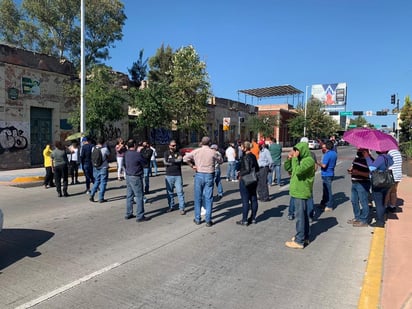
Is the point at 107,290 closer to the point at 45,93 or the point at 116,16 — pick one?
the point at 45,93

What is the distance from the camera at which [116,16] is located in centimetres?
3116

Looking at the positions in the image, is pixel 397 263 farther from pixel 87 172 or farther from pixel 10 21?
pixel 10 21

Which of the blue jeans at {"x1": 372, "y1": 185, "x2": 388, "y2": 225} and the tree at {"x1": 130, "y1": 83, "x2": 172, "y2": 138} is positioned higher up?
the tree at {"x1": 130, "y1": 83, "x2": 172, "y2": 138}

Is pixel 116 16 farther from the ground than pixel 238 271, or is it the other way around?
pixel 116 16

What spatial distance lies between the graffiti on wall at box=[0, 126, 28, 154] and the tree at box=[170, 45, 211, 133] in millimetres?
11597

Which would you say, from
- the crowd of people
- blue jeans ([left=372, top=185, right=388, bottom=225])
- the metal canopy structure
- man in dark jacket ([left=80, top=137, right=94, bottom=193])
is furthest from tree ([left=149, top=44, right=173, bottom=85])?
blue jeans ([left=372, top=185, right=388, bottom=225])

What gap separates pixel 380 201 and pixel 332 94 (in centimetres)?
8421

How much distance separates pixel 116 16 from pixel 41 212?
90.0 ft

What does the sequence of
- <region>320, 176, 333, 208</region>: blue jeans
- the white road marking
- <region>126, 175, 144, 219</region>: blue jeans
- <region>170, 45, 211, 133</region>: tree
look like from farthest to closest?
<region>170, 45, 211, 133</region>: tree, <region>320, 176, 333, 208</region>: blue jeans, <region>126, 175, 144, 219</region>: blue jeans, the white road marking

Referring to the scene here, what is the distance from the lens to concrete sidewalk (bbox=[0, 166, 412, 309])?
3807 millimetres

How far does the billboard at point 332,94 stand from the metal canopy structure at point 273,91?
1280 inches

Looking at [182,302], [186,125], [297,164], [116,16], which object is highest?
[116,16]

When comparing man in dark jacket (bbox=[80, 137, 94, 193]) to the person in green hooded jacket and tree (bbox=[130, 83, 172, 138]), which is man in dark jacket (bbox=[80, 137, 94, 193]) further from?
tree (bbox=[130, 83, 172, 138])

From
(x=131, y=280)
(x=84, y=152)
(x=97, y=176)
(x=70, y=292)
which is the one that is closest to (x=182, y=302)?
(x=131, y=280)
